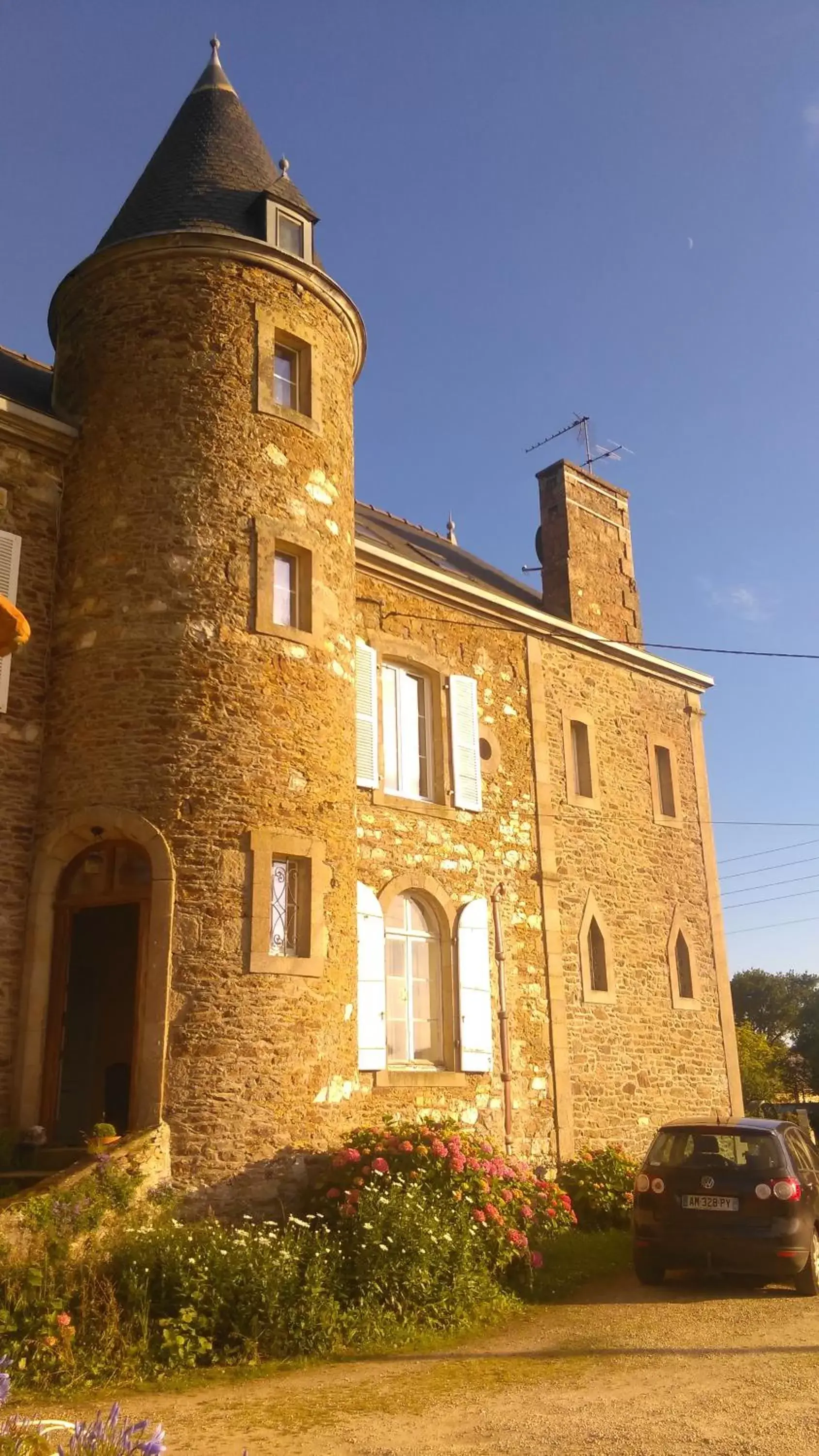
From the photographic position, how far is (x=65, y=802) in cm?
992

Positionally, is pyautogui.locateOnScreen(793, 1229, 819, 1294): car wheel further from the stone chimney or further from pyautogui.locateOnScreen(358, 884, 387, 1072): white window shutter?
the stone chimney

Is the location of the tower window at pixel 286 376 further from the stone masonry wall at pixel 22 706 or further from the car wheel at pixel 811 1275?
the car wheel at pixel 811 1275

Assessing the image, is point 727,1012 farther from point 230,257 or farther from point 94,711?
point 230,257

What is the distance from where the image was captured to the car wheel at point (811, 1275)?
8.59m

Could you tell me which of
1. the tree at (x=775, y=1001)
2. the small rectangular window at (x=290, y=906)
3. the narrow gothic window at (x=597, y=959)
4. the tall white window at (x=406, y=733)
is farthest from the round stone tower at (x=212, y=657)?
the tree at (x=775, y=1001)

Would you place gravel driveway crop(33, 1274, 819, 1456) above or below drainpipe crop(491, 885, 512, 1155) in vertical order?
below

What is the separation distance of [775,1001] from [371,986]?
5188 centimetres

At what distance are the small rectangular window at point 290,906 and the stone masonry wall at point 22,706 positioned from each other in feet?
Result: 6.80

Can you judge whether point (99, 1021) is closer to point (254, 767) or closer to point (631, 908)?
point (254, 767)

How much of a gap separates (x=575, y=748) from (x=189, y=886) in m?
7.73

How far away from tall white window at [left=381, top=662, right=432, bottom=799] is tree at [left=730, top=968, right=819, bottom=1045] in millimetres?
47410

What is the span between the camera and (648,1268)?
9.16 metres

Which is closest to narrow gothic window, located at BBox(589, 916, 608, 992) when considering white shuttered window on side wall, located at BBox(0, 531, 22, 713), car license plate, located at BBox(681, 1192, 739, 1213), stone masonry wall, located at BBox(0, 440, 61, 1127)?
car license plate, located at BBox(681, 1192, 739, 1213)

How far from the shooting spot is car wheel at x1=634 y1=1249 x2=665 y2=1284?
9.04 m
